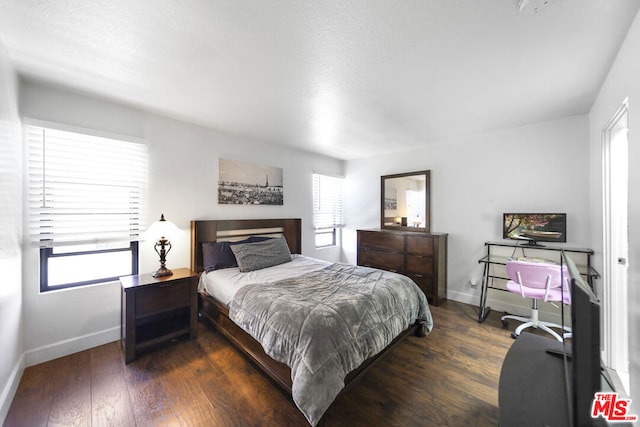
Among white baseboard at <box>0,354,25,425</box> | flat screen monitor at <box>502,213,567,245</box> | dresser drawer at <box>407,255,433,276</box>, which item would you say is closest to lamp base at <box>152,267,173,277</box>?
white baseboard at <box>0,354,25,425</box>

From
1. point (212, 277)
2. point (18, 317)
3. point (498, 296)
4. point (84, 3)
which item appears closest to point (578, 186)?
point (498, 296)

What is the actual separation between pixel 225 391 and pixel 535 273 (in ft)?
10.2

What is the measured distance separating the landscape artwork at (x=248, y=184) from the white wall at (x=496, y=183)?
84.8 inches

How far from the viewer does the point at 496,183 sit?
11.5 ft

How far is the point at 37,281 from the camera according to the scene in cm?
223

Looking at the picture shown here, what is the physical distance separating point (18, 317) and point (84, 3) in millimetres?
2419

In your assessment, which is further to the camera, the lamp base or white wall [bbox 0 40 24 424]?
the lamp base

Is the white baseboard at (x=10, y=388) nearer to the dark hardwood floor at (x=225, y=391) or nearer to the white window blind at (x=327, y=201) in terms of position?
the dark hardwood floor at (x=225, y=391)

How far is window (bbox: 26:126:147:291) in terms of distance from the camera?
222cm

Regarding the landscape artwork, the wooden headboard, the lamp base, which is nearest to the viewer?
the lamp base

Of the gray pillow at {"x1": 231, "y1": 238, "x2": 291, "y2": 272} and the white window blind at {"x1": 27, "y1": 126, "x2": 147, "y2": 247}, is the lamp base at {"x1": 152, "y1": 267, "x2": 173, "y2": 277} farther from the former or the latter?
the gray pillow at {"x1": 231, "y1": 238, "x2": 291, "y2": 272}

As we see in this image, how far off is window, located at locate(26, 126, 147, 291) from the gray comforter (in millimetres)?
1512

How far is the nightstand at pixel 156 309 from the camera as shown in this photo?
2.26 m

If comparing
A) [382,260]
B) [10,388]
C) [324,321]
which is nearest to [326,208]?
[382,260]
